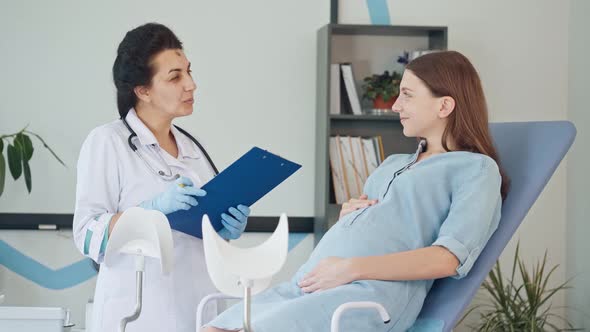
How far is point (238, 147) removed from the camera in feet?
13.4

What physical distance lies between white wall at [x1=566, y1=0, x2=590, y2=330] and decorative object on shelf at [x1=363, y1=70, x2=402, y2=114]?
2.86ft

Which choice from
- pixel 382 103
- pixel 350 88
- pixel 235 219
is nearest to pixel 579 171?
pixel 382 103

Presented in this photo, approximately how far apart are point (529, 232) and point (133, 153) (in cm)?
247

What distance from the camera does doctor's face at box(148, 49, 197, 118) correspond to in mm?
2479

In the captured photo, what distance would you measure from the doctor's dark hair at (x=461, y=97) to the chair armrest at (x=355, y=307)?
540mm

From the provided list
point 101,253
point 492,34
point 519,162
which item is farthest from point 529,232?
point 101,253

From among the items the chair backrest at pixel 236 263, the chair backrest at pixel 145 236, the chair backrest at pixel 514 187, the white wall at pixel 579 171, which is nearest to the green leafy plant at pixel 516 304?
the white wall at pixel 579 171

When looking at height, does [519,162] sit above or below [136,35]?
below

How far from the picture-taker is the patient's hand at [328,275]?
2.12 metres

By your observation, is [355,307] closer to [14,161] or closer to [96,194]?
[96,194]

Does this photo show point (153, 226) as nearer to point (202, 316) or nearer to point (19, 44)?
point (202, 316)

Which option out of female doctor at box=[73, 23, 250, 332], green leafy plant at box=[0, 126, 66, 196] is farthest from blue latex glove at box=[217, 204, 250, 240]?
green leafy plant at box=[0, 126, 66, 196]

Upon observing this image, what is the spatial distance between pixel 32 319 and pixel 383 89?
6.62 ft

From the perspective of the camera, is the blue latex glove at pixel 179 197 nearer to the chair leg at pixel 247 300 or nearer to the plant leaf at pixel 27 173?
the chair leg at pixel 247 300
